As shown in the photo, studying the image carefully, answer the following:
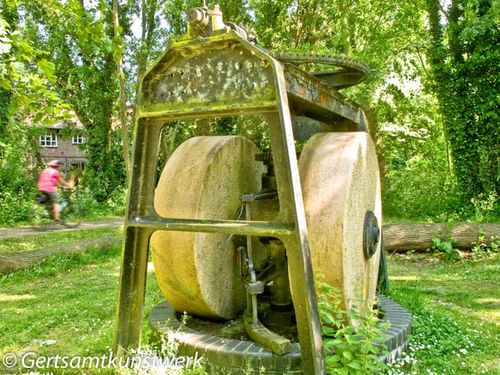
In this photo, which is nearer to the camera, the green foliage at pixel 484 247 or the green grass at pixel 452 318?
the green grass at pixel 452 318

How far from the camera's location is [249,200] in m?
3.35

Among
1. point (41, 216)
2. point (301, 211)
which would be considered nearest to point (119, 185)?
point (41, 216)

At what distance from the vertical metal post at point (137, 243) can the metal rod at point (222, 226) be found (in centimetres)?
9

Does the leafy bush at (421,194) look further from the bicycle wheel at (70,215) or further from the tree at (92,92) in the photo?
the tree at (92,92)

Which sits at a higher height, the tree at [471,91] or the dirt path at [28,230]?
the tree at [471,91]

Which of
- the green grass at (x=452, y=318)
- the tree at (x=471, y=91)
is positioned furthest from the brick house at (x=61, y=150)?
the green grass at (x=452, y=318)

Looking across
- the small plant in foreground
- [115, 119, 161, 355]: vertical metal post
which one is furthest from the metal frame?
the small plant in foreground

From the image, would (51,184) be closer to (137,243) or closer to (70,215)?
(70,215)

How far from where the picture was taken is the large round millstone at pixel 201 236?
3420 millimetres

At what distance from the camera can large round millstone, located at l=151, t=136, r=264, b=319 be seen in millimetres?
3420

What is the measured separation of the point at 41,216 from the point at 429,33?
11627 mm

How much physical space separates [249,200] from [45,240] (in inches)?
303

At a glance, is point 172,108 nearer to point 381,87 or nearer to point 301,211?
point 301,211

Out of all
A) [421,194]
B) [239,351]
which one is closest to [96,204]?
[421,194]
